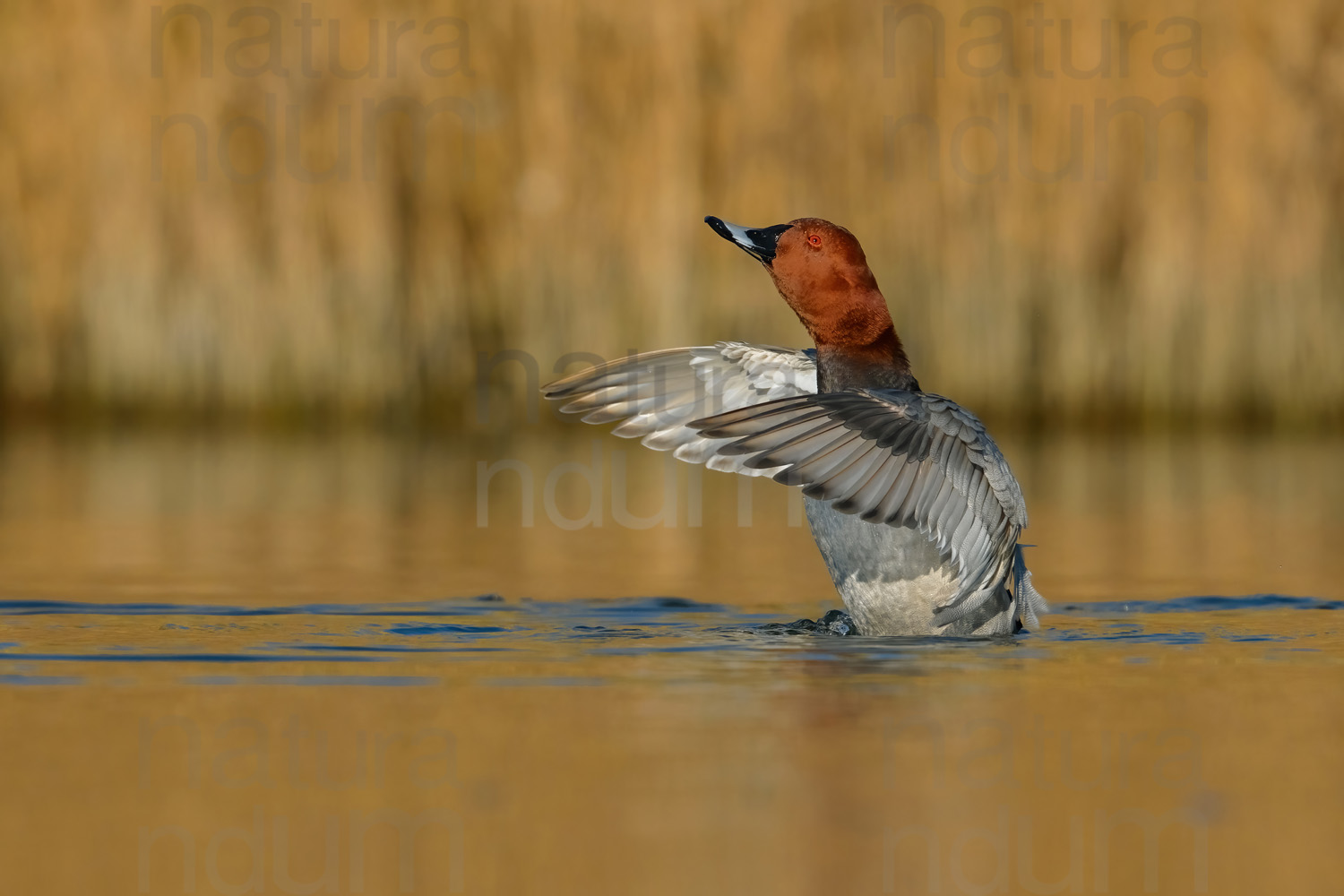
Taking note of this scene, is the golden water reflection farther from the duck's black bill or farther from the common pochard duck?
the duck's black bill

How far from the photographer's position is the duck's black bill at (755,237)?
5902 mm

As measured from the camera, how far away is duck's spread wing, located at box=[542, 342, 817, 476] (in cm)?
654

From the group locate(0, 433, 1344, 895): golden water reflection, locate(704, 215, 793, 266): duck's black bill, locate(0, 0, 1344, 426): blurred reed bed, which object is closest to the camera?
locate(0, 433, 1344, 895): golden water reflection

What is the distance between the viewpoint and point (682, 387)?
6734mm

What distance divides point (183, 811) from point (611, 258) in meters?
8.28

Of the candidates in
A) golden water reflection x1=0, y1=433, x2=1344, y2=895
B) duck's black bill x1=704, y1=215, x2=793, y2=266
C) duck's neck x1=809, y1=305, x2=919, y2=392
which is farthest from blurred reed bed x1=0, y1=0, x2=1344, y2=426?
duck's neck x1=809, y1=305, x2=919, y2=392

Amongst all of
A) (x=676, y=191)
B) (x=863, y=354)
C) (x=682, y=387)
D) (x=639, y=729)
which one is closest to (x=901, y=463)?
(x=863, y=354)

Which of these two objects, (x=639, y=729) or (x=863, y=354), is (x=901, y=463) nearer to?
(x=863, y=354)

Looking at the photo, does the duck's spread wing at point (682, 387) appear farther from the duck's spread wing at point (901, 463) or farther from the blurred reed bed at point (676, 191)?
the blurred reed bed at point (676, 191)

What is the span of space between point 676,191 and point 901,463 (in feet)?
20.6

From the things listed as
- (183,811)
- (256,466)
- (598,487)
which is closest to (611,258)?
(598,487)

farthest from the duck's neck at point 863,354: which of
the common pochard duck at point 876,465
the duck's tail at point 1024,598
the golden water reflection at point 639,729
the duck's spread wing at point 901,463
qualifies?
the golden water reflection at point 639,729

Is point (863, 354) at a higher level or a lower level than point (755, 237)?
lower

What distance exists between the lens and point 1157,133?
1117 cm
